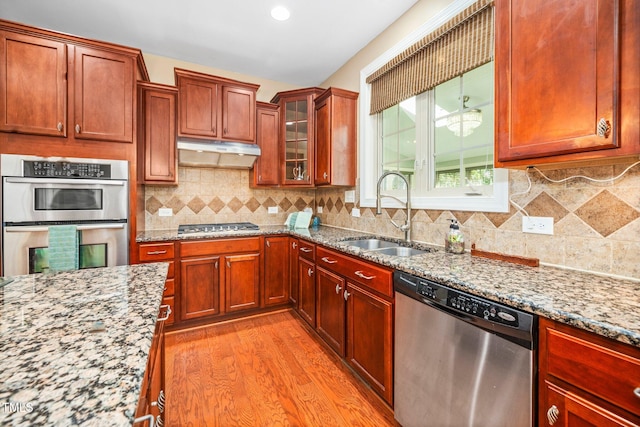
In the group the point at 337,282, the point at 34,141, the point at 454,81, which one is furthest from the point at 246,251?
the point at 454,81

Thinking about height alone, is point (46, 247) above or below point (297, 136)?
below

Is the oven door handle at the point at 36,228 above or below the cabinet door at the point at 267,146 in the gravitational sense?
below

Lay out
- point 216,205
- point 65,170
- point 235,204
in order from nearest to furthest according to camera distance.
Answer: point 65,170 → point 216,205 → point 235,204

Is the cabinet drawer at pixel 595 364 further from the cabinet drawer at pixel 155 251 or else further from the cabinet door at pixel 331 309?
the cabinet drawer at pixel 155 251

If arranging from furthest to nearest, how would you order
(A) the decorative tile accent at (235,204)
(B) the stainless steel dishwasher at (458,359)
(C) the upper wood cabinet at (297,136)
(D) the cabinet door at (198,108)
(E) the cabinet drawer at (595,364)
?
(A) the decorative tile accent at (235,204), (C) the upper wood cabinet at (297,136), (D) the cabinet door at (198,108), (B) the stainless steel dishwasher at (458,359), (E) the cabinet drawer at (595,364)

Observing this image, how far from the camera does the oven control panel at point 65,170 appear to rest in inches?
81.5

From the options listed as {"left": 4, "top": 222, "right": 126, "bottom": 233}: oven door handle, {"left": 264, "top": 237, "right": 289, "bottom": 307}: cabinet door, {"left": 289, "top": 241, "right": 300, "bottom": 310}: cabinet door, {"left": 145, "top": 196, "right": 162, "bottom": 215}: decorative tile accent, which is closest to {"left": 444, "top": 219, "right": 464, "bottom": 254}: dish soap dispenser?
{"left": 289, "top": 241, "right": 300, "bottom": 310}: cabinet door

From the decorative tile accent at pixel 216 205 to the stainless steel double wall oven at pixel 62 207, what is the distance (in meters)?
1.01

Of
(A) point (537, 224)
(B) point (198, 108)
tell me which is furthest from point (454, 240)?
(B) point (198, 108)

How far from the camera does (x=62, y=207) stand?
2.14 metres

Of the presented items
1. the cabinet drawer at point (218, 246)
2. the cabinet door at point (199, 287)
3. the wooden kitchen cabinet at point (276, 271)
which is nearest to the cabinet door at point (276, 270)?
the wooden kitchen cabinet at point (276, 271)

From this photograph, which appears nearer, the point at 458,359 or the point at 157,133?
the point at 458,359

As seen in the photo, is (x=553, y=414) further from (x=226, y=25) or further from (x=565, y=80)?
(x=226, y=25)

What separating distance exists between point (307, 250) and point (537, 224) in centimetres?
173
